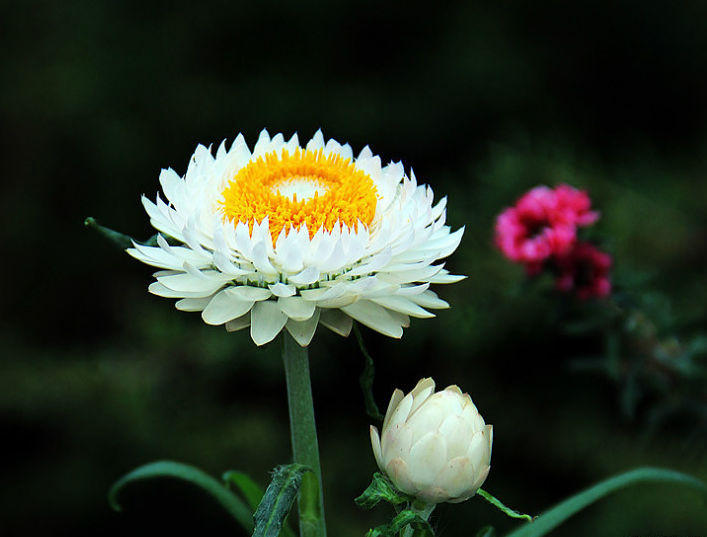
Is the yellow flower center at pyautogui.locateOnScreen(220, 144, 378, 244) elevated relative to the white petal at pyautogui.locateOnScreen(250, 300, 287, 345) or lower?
elevated

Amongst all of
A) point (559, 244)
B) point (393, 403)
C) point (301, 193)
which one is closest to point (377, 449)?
point (393, 403)

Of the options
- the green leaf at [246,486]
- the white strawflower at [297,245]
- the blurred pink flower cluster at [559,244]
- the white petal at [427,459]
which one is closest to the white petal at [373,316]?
the white strawflower at [297,245]

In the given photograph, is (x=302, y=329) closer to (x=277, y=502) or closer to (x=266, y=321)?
(x=266, y=321)

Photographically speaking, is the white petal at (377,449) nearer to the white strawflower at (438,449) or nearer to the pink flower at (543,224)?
the white strawflower at (438,449)

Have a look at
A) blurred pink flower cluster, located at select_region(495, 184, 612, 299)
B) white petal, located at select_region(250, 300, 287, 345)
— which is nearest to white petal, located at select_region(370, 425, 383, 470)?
white petal, located at select_region(250, 300, 287, 345)

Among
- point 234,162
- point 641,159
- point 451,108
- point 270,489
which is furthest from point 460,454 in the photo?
point 451,108

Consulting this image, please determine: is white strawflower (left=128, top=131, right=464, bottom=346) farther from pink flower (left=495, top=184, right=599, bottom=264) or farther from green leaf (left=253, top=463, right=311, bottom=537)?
pink flower (left=495, top=184, right=599, bottom=264)

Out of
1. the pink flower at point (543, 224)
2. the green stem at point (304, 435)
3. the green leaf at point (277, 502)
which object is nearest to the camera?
the green leaf at point (277, 502)

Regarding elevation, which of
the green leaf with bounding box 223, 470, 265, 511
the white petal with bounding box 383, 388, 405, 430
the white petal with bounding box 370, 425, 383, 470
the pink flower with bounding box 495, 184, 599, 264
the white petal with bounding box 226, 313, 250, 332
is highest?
the pink flower with bounding box 495, 184, 599, 264
